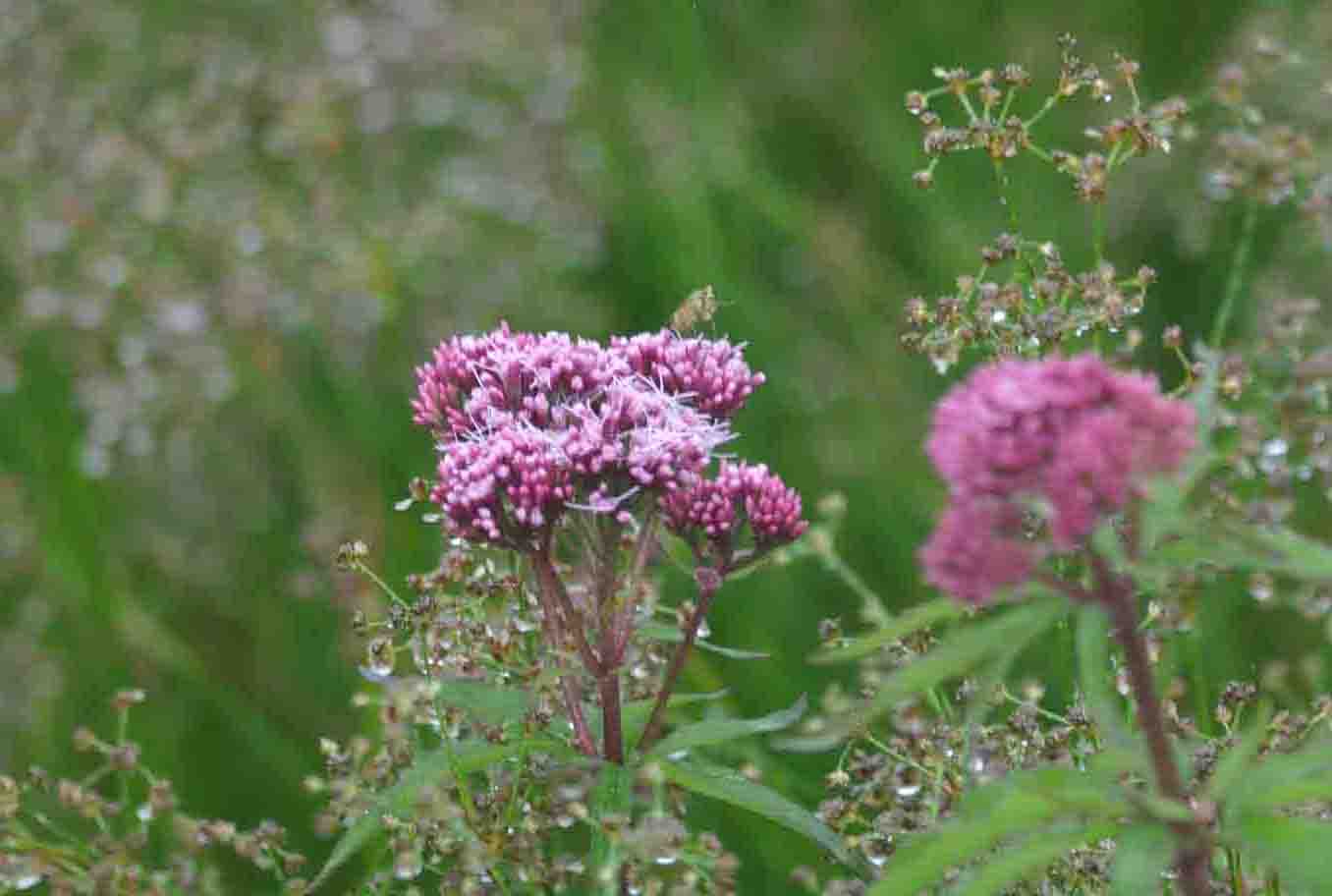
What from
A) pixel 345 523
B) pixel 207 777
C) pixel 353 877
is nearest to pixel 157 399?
pixel 345 523

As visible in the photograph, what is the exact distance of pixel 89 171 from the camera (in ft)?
13.2

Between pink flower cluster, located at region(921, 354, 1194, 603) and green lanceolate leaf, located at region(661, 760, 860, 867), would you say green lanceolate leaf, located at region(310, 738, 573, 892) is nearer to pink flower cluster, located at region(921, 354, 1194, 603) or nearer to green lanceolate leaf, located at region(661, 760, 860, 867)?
green lanceolate leaf, located at region(661, 760, 860, 867)

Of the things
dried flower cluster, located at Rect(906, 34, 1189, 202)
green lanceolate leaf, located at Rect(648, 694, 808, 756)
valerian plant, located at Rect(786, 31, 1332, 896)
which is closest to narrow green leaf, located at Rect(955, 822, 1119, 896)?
valerian plant, located at Rect(786, 31, 1332, 896)

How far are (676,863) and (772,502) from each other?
0.38 m

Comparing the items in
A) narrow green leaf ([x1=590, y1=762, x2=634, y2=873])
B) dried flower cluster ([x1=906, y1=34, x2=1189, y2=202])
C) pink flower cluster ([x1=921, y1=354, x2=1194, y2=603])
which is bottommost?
narrow green leaf ([x1=590, y1=762, x2=634, y2=873])

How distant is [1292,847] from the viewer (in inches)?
51.4

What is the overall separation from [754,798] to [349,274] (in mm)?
2359

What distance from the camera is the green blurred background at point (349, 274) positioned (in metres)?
3.58

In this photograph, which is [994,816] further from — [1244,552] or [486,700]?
[486,700]

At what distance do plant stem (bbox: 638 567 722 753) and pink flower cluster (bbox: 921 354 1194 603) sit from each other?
1.66 ft

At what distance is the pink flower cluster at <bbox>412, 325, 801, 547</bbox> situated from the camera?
179 cm

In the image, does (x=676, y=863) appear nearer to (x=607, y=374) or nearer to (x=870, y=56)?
(x=607, y=374)

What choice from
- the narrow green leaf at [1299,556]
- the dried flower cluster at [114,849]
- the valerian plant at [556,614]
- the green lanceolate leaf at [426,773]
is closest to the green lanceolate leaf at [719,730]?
the valerian plant at [556,614]

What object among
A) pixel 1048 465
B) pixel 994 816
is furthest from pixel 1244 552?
pixel 994 816
